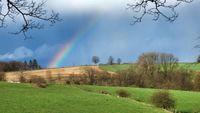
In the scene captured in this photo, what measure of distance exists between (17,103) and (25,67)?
123219mm

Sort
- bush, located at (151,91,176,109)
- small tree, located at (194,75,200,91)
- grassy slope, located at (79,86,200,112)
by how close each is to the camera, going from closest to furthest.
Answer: bush, located at (151,91,176,109), grassy slope, located at (79,86,200,112), small tree, located at (194,75,200,91)

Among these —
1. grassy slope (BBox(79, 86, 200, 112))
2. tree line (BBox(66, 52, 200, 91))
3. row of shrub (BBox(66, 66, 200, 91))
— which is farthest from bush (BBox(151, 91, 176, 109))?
row of shrub (BBox(66, 66, 200, 91))

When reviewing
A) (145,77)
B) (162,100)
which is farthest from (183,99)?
(145,77)

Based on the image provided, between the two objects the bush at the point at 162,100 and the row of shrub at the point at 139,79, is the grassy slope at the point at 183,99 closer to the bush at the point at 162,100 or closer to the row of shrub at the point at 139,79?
the bush at the point at 162,100

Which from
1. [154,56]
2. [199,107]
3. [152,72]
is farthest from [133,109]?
[154,56]

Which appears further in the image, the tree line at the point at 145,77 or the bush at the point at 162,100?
the tree line at the point at 145,77

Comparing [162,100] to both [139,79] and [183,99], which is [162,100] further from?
[139,79]

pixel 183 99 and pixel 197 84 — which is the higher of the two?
pixel 197 84

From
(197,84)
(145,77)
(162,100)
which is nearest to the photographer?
(162,100)

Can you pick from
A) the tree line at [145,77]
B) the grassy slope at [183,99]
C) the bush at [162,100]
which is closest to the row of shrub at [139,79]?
the tree line at [145,77]

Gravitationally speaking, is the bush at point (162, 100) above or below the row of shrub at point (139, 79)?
below

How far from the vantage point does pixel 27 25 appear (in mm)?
8875

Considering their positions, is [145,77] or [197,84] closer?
[197,84]

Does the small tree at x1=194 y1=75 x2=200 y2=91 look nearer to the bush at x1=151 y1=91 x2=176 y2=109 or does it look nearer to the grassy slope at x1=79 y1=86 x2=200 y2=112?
the grassy slope at x1=79 y1=86 x2=200 y2=112
